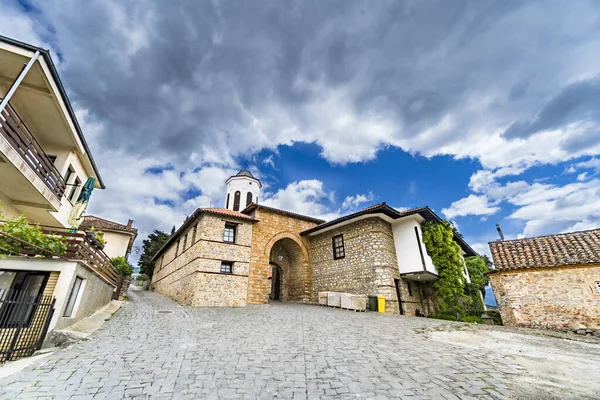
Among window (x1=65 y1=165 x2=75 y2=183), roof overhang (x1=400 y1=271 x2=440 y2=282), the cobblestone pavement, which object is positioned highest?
window (x1=65 y1=165 x2=75 y2=183)

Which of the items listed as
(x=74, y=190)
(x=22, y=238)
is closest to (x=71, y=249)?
(x=22, y=238)

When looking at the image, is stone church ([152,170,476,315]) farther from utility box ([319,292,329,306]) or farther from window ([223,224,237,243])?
utility box ([319,292,329,306])

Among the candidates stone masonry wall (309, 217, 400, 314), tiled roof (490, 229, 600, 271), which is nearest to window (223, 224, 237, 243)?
stone masonry wall (309, 217, 400, 314)

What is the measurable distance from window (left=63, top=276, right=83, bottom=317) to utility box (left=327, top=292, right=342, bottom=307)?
1095 centimetres

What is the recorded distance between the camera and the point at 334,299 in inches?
559

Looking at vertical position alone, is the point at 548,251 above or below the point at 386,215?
below

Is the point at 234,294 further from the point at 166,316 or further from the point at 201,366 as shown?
the point at 201,366

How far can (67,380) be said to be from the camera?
14.4 ft

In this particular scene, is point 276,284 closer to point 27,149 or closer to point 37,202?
point 37,202

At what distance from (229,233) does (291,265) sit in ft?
19.5

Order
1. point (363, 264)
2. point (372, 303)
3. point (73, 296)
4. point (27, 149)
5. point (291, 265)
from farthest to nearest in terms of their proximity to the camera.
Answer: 1. point (291, 265)
2. point (363, 264)
3. point (372, 303)
4. point (73, 296)
5. point (27, 149)

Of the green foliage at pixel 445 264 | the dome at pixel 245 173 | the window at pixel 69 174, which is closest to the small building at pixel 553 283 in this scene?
the green foliage at pixel 445 264

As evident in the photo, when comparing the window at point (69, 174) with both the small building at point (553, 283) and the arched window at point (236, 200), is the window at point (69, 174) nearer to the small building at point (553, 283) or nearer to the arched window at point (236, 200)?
the arched window at point (236, 200)

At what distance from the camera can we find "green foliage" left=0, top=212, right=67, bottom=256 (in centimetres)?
637
